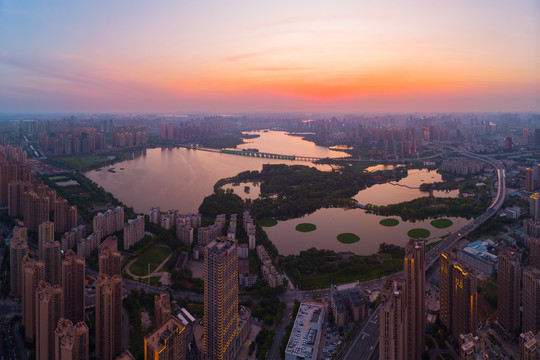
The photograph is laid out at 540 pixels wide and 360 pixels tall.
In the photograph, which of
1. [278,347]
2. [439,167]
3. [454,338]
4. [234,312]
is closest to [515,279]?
[454,338]

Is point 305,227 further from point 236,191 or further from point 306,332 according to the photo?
point 306,332

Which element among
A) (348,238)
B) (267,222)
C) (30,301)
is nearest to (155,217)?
(267,222)

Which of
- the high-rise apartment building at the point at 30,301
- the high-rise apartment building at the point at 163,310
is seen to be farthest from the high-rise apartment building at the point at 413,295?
the high-rise apartment building at the point at 30,301

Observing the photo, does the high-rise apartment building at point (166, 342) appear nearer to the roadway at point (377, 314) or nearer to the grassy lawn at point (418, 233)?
the roadway at point (377, 314)

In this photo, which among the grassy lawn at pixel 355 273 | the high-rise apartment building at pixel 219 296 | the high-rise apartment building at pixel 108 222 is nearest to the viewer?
the high-rise apartment building at pixel 219 296

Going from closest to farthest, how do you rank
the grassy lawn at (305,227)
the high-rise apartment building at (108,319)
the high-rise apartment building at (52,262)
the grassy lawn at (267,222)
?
the high-rise apartment building at (108,319), the high-rise apartment building at (52,262), the grassy lawn at (305,227), the grassy lawn at (267,222)

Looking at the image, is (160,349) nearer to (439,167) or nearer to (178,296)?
(178,296)
